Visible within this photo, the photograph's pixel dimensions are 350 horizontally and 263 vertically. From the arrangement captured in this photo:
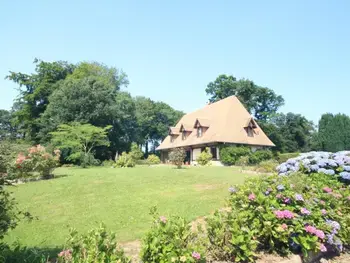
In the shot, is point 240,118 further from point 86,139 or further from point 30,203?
point 30,203

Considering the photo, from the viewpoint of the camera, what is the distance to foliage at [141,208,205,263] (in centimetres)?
310

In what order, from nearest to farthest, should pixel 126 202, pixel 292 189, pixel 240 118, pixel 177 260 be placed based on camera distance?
pixel 177 260 → pixel 292 189 → pixel 126 202 → pixel 240 118

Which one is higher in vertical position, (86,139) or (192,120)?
(192,120)

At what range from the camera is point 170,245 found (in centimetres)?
319

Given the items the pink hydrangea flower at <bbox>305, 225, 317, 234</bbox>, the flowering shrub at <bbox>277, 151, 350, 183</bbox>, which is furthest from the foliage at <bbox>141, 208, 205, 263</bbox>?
the flowering shrub at <bbox>277, 151, 350, 183</bbox>

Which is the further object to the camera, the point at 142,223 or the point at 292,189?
the point at 142,223

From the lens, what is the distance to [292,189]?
15.9ft

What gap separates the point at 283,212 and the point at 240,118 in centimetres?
2817

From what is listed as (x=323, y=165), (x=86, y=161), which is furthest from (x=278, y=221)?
(x=86, y=161)

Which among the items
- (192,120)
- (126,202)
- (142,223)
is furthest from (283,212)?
(192,120)

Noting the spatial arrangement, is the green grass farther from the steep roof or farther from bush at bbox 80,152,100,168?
the steep roof

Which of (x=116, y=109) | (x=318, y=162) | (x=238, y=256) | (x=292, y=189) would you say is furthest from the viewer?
(x=116, y=109)

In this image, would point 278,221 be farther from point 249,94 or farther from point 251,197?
point 249,94

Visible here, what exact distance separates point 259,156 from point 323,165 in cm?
2088
